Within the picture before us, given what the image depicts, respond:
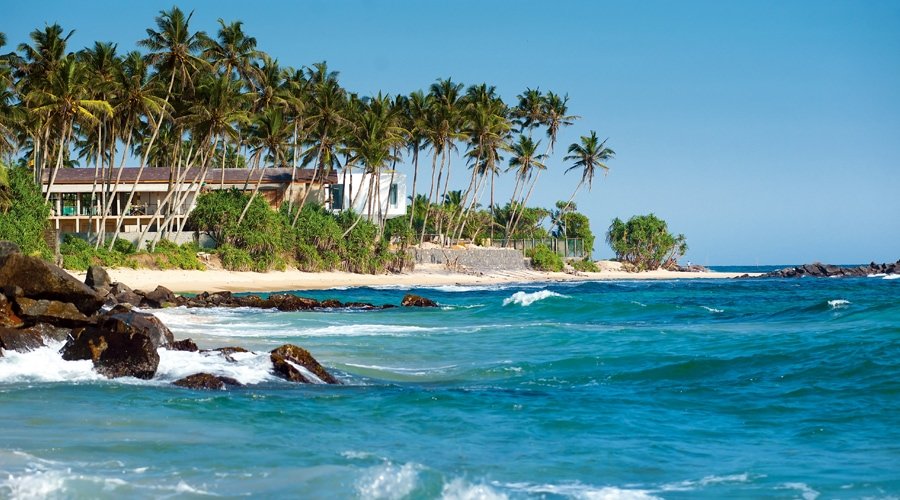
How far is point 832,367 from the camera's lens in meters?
15.0

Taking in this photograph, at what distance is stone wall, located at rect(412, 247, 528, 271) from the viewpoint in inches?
2645

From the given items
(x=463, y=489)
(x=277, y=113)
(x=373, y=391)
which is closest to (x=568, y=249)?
(x=277, y=113)

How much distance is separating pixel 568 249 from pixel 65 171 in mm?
42859

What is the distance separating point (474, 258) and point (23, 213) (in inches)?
1349

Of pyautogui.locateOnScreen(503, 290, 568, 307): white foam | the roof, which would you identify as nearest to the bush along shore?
pyautogui.locateOnScreen(503, 290, 568, 307): white foam

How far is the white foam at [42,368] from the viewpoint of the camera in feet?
43.6

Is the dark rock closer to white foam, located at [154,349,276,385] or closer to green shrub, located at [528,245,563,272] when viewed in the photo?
white foam, located at [154,349,276,385]

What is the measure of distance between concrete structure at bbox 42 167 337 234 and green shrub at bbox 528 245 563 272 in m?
20.1

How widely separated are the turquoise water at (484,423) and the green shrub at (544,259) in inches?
2214

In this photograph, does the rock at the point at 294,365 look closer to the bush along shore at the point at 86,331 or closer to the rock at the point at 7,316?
the bush along shore at the point at 86,331

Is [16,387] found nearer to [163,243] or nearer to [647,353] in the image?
[647,353]

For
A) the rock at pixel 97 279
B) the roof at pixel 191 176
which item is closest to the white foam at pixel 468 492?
the rock at pixel 97 279

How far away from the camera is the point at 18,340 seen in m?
14.6

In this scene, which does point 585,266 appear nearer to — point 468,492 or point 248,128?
point 248,128
